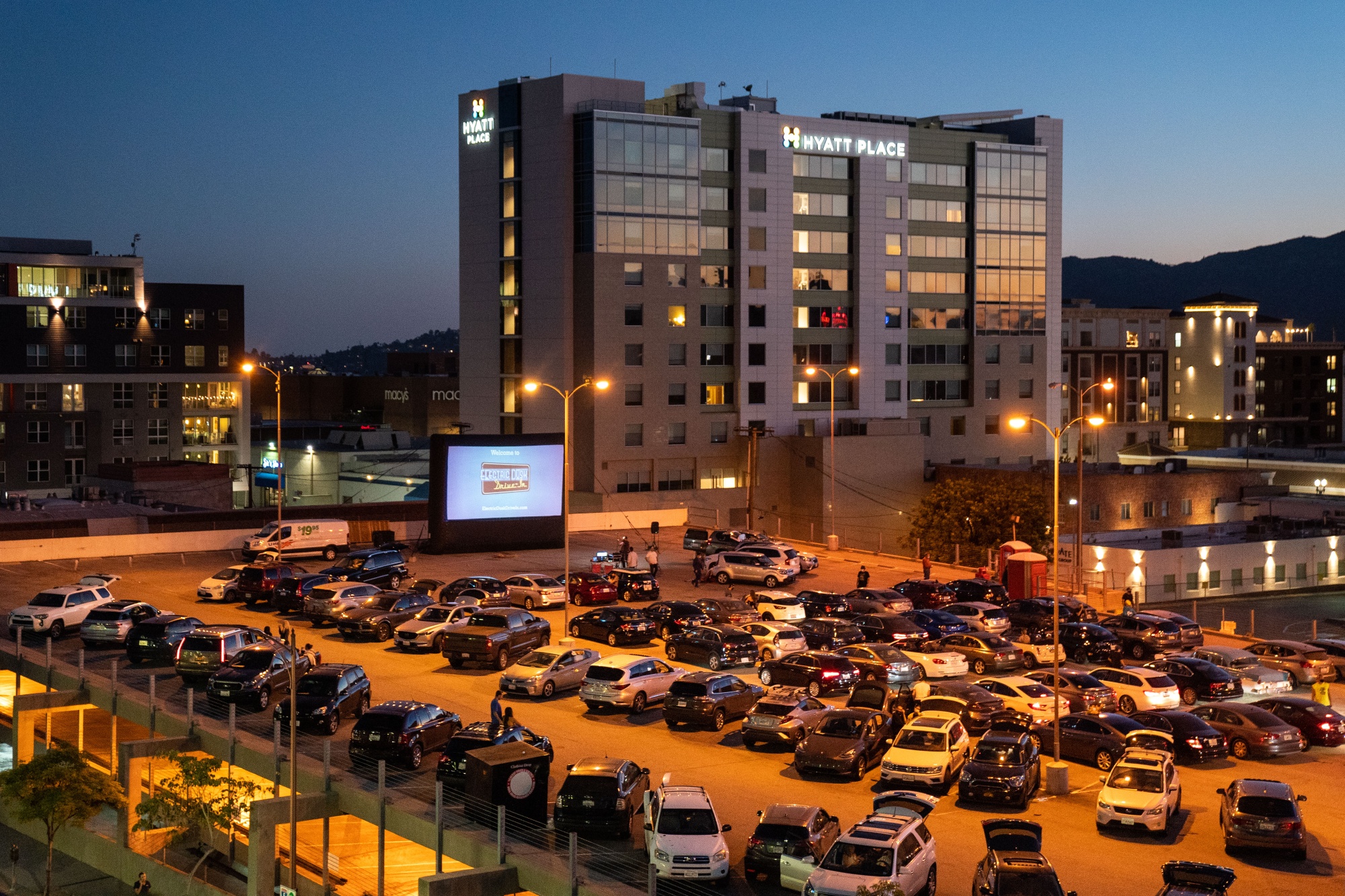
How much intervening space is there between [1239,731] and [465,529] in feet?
124

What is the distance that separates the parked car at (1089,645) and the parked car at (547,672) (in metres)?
17.2

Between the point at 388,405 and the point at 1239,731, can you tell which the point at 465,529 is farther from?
the point at 388,405

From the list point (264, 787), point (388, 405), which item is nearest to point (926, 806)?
point (264, 787)

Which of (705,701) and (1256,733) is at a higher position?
(705,701)

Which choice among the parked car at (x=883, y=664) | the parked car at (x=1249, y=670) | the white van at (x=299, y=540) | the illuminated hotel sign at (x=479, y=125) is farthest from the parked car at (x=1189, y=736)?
the illuminated hotel sign at (x=479, y=125)

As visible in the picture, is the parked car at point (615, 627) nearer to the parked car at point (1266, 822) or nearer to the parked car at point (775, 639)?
the parked car at point (775, 639)

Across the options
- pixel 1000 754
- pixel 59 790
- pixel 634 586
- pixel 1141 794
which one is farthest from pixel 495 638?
pixel 1141 794

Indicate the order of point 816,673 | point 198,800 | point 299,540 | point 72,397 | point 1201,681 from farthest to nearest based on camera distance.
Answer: point 72,397 → point 299,540 → point 1201,681 → point 816,673 → point 198,800

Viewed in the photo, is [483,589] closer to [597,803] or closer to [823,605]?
[823,605]

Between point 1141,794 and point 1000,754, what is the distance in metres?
3.21

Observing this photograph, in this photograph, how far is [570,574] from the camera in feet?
182

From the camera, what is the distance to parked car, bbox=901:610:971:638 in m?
47.5

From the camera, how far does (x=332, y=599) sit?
47500 millimetres

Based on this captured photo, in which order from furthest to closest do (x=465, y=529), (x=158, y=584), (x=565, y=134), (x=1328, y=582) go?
(x=565, y=134) → (x=1328, y=582) → (x=465, y=529) → (x=158, y=584)
